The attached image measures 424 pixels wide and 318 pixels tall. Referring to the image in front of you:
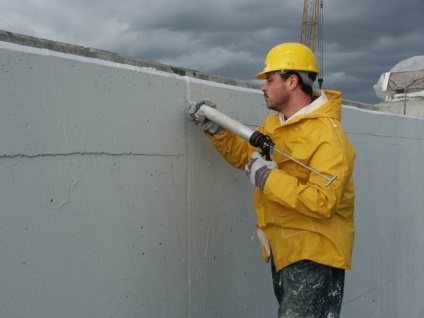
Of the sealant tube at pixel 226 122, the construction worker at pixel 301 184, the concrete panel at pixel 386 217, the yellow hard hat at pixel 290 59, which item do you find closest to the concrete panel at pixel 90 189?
the sealant tube at pixel 226 122

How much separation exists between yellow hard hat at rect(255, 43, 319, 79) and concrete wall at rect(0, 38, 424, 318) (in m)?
0.39

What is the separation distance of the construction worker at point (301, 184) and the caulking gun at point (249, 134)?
0.11ft

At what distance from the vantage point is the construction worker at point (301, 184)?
2.44 metres

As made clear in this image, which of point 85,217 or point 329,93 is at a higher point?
point 329,93

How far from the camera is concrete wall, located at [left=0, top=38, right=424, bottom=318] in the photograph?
1.99 m

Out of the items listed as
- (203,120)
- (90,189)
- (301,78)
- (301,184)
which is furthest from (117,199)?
(301,78)

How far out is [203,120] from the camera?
2.74m

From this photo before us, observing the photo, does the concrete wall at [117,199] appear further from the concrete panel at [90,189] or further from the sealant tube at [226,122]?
the sealant tube at [226,122]

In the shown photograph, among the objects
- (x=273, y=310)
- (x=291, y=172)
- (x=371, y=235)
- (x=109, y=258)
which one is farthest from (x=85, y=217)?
(x=371, y=235)

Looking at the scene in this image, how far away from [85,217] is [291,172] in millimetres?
1049

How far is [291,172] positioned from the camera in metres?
2.70

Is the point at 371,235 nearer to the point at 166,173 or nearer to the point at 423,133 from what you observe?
the point at 423,133

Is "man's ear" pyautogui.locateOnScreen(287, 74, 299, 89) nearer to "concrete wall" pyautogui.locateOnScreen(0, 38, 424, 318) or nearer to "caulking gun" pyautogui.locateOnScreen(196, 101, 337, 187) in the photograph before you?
"caulking gun" pyautogui.locateOnScreen(196, 101, 337, 187)

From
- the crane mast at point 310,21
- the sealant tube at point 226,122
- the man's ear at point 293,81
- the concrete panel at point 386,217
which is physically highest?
the crane mast at point 310,21
